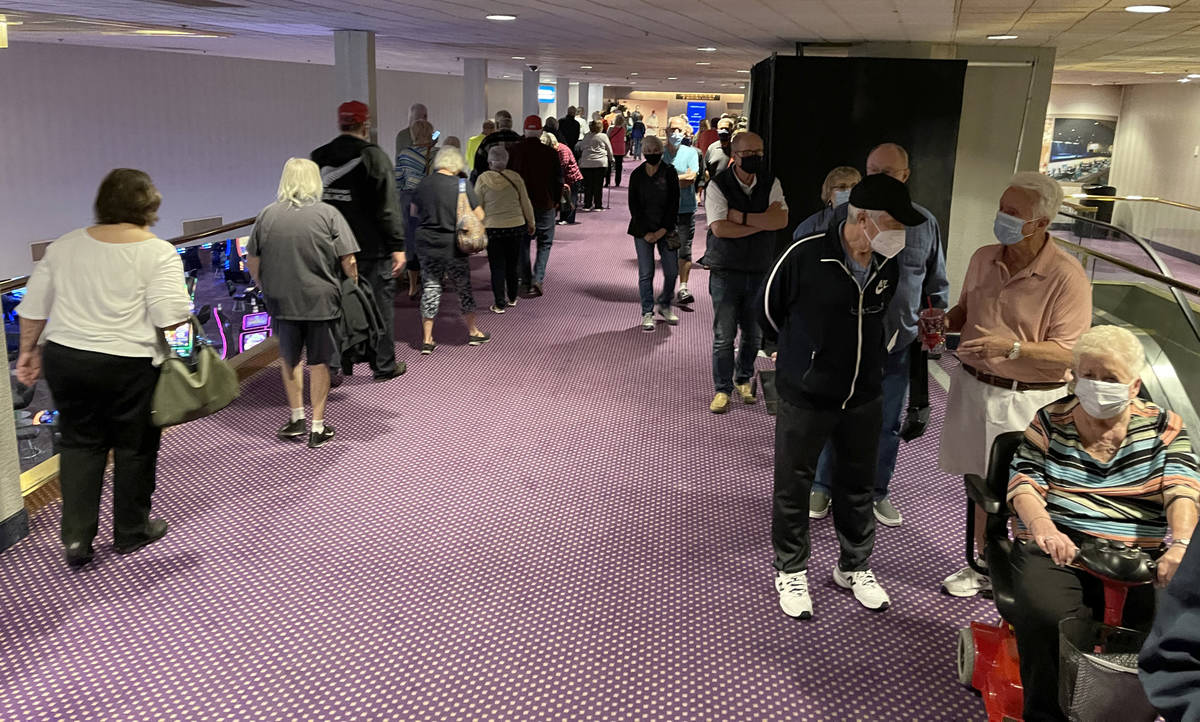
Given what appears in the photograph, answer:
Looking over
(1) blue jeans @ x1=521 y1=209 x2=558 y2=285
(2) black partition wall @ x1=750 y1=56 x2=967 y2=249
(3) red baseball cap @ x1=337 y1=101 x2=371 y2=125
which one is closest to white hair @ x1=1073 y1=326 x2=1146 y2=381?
(2) black partition wall @ x1=750 y1=56 x2=967 y2=249

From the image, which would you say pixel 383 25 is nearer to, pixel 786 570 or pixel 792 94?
pixel 792 94

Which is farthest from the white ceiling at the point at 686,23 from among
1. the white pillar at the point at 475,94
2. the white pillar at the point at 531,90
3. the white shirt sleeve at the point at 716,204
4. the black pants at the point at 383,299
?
the white pillar at the point at 531,90

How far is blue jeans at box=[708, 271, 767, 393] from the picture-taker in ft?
17.5

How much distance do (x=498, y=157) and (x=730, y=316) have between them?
10.5ft

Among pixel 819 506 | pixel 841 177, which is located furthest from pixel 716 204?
pixel 819 506

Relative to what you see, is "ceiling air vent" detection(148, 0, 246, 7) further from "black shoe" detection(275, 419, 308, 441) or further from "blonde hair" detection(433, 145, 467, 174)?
"black shoe" detection(275, 419, 308, 441)

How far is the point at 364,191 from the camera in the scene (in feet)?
18.3

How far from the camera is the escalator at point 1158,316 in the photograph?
4754mm

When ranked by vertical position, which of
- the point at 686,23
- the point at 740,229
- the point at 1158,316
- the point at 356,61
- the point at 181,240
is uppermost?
the point at 686,23

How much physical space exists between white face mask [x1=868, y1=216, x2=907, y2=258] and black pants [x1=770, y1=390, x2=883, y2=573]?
1.87 feet

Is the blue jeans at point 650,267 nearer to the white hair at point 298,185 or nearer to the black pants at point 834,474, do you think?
the white hair at point 298,185

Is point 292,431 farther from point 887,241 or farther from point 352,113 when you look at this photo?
point 887,241

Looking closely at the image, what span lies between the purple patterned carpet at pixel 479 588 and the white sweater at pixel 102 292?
1.01 metres

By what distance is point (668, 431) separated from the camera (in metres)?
5.39
